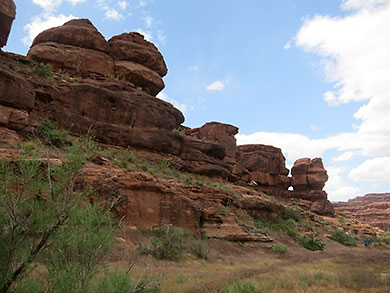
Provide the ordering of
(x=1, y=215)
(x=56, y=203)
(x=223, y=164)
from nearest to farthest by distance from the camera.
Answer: (x=1, y=215) → (x=56, y=203) → (x=223, y=164)

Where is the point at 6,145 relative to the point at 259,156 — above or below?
below

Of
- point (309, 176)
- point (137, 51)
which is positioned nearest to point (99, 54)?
point (137, 51)

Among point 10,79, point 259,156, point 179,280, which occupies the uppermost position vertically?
point 259,156

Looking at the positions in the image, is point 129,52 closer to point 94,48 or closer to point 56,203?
point 94,48

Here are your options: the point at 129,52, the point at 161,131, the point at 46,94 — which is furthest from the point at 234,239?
the point at 129,52

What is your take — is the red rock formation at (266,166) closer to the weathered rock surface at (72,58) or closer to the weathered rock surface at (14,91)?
the weathered rock surface at (72,58)

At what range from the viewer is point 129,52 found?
27.4 meters

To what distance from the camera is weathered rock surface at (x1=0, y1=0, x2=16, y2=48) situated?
19.6 meters

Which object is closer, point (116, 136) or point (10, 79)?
point (10, 79)

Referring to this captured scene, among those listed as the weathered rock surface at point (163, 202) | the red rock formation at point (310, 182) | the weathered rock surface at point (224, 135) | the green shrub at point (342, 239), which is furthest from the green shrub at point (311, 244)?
the red rock formation at point (310, 182)

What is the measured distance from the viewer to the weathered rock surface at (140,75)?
26109 millimetres

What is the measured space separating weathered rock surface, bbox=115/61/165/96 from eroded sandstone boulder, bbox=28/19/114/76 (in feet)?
3.14

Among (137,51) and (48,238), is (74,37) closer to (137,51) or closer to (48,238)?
(137,51)

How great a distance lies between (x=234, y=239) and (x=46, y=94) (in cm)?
1677
